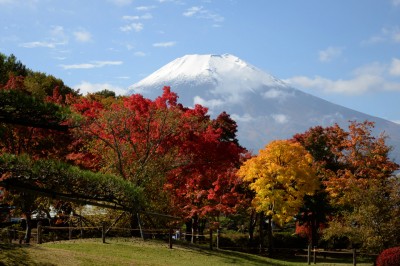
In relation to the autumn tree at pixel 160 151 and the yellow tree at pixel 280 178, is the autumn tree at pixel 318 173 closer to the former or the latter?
the yellow tree at pixel 280 178

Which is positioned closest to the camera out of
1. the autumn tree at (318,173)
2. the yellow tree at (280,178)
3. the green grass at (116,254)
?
the green grass at (116,254)

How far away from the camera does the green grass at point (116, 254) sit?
15.7 m

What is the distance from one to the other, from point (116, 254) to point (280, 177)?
11.8 meters

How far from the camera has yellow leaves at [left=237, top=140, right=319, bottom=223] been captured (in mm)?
28859

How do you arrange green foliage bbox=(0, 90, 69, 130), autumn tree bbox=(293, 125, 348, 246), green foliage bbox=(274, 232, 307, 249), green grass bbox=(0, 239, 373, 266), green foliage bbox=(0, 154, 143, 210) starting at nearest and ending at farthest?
green foliage bbox=(0, 90, 69, 130)
green foliage bbox=(0, 154, 143, 210)
green grass bbox=(0, 239, 373, 266)
autumn tree bbox=(293, 125, 348, 246)
green foliage bbox=(274, 232, 307, 249)

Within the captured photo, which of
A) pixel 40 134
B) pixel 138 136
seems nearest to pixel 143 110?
pixel 138 136

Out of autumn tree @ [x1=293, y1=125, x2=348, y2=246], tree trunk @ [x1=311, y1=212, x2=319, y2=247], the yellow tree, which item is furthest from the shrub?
tree trunk @ [x1=311, y1=212, x2=319, y2=247]

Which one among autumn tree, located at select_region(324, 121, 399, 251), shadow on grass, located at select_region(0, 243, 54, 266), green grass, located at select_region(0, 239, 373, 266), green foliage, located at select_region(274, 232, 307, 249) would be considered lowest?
green foliage, located at select_region(274, 232, 307, 249)

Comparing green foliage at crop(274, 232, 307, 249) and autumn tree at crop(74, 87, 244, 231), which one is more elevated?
autumn tree at crop(74, 87, 244, 231)

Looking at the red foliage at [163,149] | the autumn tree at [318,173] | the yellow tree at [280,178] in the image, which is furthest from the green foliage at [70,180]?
the autumn tree at [318,173]

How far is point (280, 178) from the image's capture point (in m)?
28.6

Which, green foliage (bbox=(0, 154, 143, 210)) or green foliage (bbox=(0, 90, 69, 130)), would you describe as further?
green foliage (bbox=(0, 154, 143, 210))

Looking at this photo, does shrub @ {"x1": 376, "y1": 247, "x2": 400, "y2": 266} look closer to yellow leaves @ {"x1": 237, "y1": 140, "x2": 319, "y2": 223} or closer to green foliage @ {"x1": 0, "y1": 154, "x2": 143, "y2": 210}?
yellow leaves @ {"x1": 237, "y1": 140, "x2": 319, "y2": 223}

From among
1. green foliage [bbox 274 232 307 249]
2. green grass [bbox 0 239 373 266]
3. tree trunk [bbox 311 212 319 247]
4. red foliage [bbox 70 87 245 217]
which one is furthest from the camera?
green foliage [bbox 274 232 307 249]
